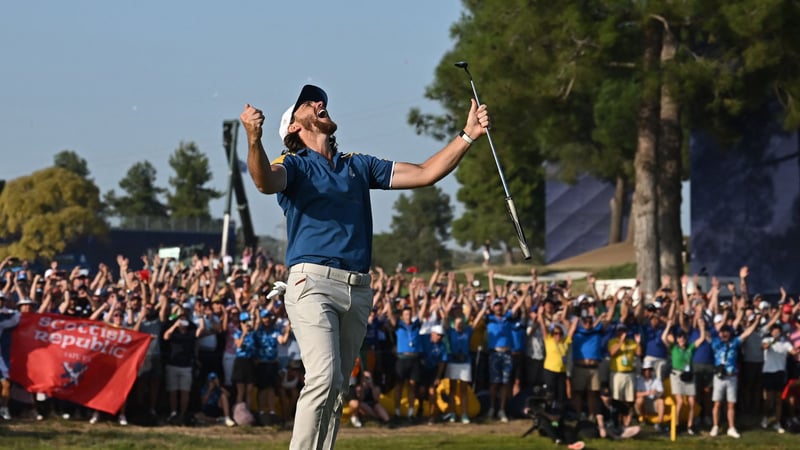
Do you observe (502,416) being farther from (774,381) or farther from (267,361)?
(774,381)

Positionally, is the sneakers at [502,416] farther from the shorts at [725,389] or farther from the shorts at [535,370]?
the shorts at [725,389]

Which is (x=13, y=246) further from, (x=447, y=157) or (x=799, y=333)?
(x=447, y=157)

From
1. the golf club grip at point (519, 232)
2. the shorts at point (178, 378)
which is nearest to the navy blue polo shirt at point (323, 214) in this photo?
the golf club grip at point (519, 232)

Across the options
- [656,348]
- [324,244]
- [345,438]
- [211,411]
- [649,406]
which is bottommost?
[345,438]

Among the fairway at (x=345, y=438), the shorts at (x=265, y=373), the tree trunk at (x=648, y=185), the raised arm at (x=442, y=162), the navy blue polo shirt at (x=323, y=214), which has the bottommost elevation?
the fairway at (x=345, y=438)

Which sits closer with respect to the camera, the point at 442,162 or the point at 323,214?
the point at 323,214

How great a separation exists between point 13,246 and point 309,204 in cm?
5195

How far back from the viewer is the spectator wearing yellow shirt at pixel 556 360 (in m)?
19.1

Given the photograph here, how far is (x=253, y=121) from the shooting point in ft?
19.4

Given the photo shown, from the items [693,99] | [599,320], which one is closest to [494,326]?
[599,320]

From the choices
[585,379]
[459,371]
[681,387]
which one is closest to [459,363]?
[459,371]

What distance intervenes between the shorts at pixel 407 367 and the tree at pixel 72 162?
83.7 metres

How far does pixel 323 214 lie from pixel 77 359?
36.3 feet

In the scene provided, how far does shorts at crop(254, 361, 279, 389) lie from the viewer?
1778cm
